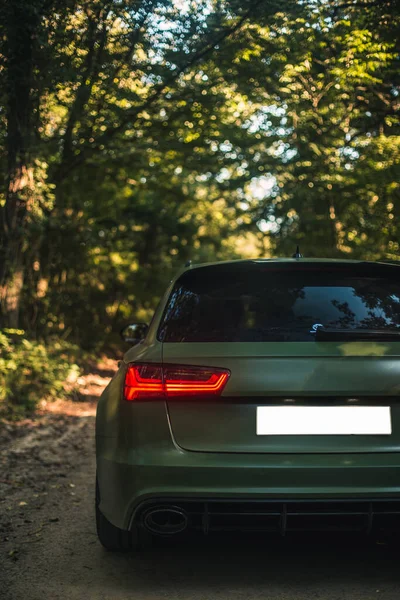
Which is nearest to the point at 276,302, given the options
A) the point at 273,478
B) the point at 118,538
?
the point at 273,478

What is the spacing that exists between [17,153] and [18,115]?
0.51 meters

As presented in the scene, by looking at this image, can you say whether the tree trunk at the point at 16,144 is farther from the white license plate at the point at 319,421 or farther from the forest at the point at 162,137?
the white license plate at the point at 319,421

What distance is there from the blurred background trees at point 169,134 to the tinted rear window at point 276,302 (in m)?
5.05

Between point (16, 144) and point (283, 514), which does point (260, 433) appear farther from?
point (16, 144)

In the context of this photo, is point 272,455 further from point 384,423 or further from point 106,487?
point 106,487

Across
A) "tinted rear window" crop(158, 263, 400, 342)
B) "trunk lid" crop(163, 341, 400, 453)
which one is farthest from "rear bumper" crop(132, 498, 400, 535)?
"tinted rear window" crop(158, 263, 400, 342)

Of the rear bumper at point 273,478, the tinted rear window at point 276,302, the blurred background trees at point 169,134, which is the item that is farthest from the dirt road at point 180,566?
the blurred background trees at point 169,134

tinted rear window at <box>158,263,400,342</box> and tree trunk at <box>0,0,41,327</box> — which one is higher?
tree trunk at <box>0,0,41,327</box>

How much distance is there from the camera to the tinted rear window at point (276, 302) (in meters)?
3.35

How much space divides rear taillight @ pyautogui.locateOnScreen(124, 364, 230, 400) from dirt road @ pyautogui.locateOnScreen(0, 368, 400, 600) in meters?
0.92

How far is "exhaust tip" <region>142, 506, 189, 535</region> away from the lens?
3.15 meters

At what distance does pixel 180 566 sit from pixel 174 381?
44.1 inches

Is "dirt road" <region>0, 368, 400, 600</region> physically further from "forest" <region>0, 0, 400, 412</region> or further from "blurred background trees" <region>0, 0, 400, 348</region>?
"blurred background trees" <region>0, 0, 400, 348</region>

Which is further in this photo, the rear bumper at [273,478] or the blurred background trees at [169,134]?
the blurred background trees at [169,134]
